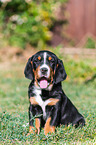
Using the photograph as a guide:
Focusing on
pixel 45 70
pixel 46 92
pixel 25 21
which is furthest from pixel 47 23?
pixel 45 70

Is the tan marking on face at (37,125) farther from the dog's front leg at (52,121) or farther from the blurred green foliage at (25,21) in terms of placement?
the blurred green foliage at (25,21)

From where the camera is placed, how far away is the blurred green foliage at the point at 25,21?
12570 mm

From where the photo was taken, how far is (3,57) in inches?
442

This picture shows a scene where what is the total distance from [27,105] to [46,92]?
6.51 ft

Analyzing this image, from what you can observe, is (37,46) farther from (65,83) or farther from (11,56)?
(65,83)

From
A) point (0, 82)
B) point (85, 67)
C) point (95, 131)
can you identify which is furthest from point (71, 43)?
point (95, 131)

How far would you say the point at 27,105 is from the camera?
16.8ft

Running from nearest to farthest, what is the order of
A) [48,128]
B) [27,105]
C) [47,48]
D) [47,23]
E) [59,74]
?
[48,128]
[59,74]
[27,105]
[47,48]
[47,23]

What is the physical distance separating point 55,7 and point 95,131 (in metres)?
11.5

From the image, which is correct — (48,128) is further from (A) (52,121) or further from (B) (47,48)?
(B) (47,48)

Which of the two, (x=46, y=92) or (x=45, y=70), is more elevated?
(x=45, y=70)

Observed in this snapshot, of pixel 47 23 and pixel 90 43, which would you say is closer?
pixel 47 23

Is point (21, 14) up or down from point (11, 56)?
up

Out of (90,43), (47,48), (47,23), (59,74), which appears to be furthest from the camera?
(90,43)
